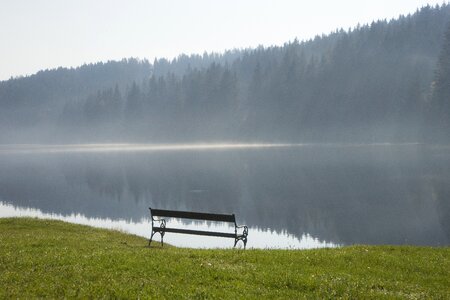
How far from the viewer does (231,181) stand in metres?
68.5

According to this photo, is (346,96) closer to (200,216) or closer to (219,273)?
(200,216)

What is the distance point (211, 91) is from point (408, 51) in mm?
76190

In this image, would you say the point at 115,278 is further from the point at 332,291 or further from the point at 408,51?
the point at 408,51

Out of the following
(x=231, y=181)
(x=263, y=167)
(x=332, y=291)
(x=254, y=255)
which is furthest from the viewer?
(x=263, y=167)

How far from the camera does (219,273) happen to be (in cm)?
1273

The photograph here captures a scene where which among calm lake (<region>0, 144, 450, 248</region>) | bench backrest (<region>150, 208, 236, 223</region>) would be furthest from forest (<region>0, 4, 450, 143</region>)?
bench backrest (<region>150, 208, 236, 223</region>)

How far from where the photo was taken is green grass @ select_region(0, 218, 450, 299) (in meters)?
11.1

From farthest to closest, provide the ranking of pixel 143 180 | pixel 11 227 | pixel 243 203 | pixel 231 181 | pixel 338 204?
pixel 143 180
pixel 231 181
pixel 243 203
pixel 338 204
pixel 11 227

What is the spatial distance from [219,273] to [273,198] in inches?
1626

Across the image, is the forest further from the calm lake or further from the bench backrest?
the bench backrest

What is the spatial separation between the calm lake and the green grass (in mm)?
16163

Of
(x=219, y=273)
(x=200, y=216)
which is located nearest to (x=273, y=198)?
(x=200, y=216)

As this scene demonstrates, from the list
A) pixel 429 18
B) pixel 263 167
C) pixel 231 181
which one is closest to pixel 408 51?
pixel 429 18

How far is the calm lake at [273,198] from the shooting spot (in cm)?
3591
